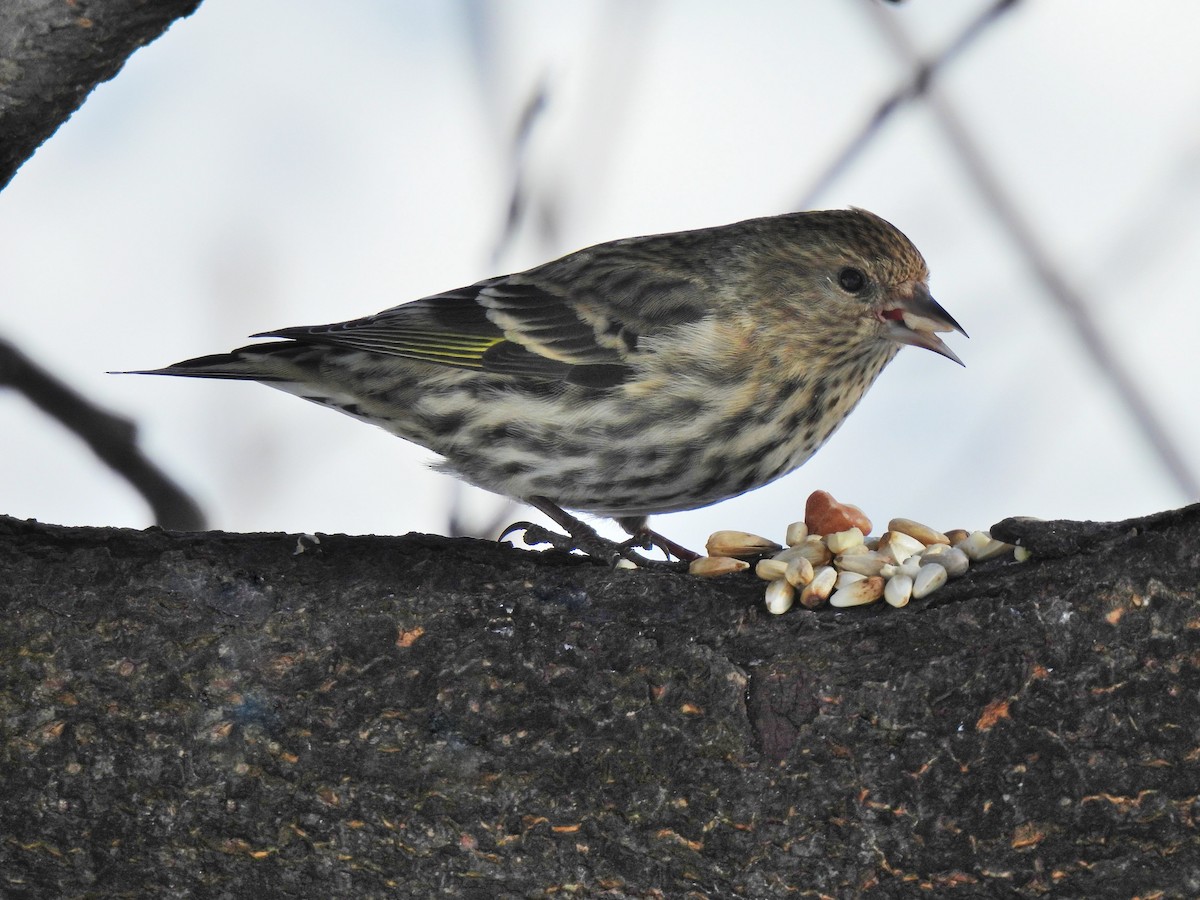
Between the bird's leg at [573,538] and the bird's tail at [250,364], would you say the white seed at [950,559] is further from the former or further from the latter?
the bird's tail at [250,364]

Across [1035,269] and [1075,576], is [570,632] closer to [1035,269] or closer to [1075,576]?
[1075,576]

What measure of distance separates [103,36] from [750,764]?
2259 millimetres

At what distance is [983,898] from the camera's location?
2473 mm

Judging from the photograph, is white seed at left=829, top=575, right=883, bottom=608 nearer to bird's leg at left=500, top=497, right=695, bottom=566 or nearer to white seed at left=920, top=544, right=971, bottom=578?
white seed at left=920, top=544, right=971, bottom=578

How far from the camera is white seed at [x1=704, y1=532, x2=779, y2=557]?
3318 millimetres

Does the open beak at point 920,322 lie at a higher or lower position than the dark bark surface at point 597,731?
higher

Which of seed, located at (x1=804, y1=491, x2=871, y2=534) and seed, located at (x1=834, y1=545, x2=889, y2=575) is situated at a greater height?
seed, located at (x1=804, y1=491, x2=871, y2=534)

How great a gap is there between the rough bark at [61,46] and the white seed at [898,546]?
6.76 ft

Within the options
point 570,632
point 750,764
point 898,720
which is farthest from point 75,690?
point 898,720

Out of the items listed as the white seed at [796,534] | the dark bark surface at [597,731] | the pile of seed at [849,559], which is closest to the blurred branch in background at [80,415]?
the dark bark surface at [597,731]

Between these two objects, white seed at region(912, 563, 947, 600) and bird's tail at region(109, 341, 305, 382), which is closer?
white seed at region(912, 563, 947, 600)

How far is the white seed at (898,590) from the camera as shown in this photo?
2797 millimetres

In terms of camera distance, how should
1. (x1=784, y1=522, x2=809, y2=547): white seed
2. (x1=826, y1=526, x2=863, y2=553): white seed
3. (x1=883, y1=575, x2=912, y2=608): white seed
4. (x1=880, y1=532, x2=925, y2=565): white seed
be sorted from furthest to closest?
1. (x1=784, y1=522, x2=809, y2=547): white seed
2. (x1=826, y1=526, x2=863, y2=553): white seed
3. (x1=880, y1=532, x2=925, y2=565): white seed
4. (x1=883, y1=575, x2=912, y2=608): white seed

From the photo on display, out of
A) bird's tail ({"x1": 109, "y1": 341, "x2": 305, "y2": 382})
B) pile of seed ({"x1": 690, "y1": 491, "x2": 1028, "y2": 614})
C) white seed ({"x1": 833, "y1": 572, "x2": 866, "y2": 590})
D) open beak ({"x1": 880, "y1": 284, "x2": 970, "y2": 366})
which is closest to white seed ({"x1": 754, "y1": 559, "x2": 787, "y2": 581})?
pile of seed ({"x1": 690, "y1": 491, "x2": 1028, "y2": 614})
